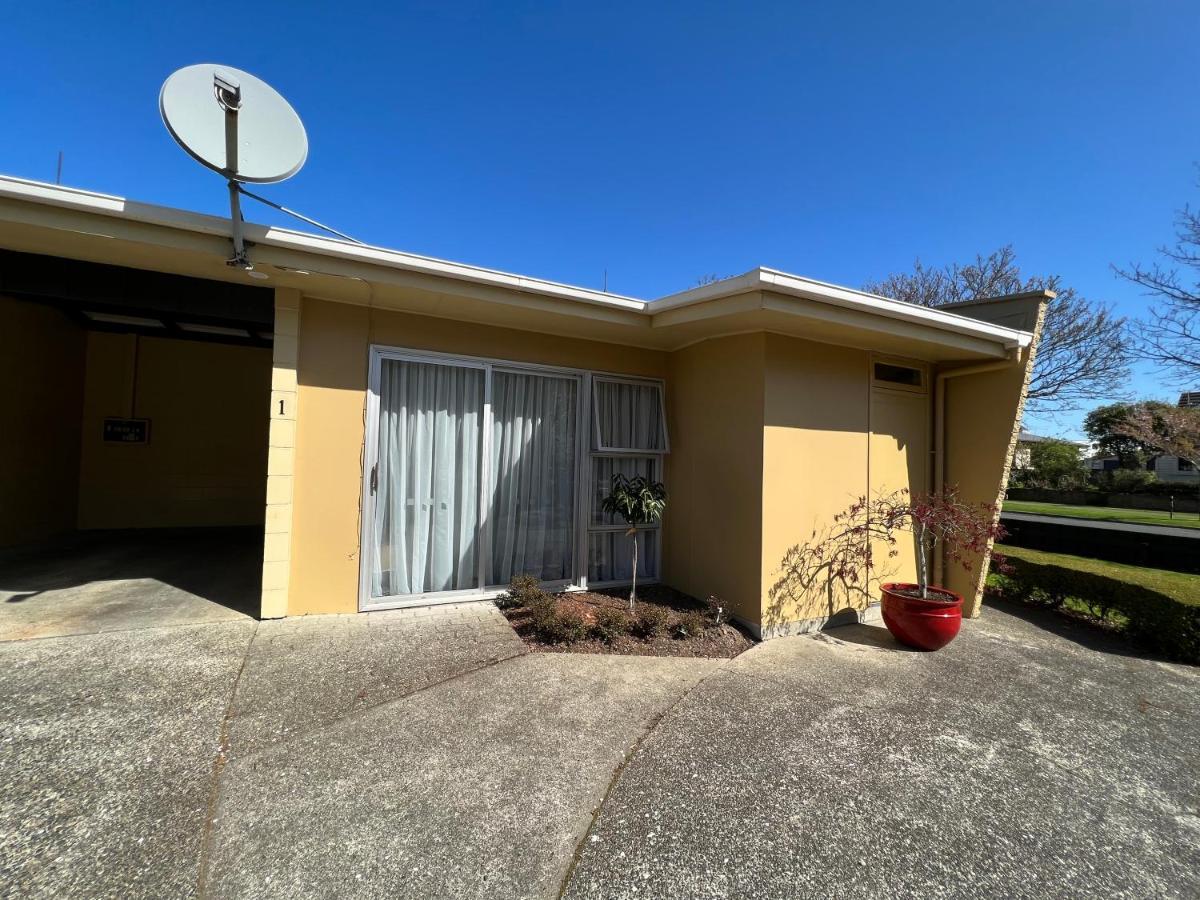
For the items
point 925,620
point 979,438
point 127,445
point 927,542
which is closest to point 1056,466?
point 979,438

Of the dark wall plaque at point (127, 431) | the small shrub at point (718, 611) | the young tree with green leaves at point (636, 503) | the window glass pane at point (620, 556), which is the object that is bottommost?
the small shrub at point (718, 611)

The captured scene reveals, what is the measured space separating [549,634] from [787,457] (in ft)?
8.93

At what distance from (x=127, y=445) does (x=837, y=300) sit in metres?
10.8

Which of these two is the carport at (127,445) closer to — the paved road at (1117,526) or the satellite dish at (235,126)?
the satellite dish at (235,126)

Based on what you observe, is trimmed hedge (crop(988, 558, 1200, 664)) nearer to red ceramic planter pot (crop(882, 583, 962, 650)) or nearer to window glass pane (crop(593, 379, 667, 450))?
red ceramic planter pot (crop(882, 583, 962, 650))

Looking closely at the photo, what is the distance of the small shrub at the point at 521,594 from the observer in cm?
458

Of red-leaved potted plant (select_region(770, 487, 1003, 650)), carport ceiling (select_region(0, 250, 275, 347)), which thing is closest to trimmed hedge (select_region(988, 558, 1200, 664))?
red-leaved potted plant (select_region(770, 487, 1003, 650))

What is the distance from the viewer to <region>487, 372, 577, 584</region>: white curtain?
199 inches

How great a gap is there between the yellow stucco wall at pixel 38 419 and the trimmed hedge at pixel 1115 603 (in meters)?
12.0

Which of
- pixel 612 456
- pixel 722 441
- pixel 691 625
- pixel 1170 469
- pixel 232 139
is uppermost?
pixel 232 139

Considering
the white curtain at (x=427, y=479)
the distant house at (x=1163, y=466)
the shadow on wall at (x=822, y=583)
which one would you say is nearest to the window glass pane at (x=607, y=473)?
the white curtain at (x=427, y=479)

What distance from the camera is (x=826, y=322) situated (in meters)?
4.26

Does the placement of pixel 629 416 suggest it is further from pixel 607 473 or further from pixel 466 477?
pixel 466 477

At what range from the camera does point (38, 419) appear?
681 centimetres
